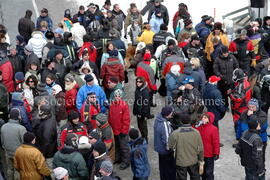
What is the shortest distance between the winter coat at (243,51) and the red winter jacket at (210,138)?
15.8 feet

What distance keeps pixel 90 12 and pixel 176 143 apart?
9.37 metres

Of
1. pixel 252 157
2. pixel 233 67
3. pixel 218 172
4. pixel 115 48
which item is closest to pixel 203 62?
pixel 233 67

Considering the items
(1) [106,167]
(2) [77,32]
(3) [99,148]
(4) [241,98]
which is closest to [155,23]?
(2) [77,32]

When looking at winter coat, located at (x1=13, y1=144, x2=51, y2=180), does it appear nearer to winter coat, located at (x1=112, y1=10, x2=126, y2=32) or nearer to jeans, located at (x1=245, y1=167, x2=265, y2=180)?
jeans, located at (x1=245, y1=167, x2=265, y2=180)

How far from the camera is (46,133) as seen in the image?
1162 cm

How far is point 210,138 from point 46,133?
3.37 metres

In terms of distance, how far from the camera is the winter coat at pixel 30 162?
10.4 meters

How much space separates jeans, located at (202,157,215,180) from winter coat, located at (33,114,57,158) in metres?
3.20

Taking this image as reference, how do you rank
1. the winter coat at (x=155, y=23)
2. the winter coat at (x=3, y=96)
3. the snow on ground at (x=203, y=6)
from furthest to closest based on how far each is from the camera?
the snow on ground at (x=203, y=6) < the winter coat at (x=155, y=23) < the winter coat at (x=3, y=96)

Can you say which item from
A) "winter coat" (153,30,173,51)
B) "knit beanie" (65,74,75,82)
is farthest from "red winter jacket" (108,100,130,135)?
"winter coat" (153,30,173,51)

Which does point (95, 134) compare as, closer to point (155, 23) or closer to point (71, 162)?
point (71, 162)

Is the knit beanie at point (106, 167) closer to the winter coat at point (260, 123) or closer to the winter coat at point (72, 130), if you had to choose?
the winter coat at point (72, 130)

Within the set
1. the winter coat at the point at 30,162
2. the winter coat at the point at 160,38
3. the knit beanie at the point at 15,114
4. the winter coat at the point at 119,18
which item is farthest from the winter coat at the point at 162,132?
the winter coat at the point at 119,18

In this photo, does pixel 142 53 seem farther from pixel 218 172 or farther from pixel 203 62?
pixel 218 172
